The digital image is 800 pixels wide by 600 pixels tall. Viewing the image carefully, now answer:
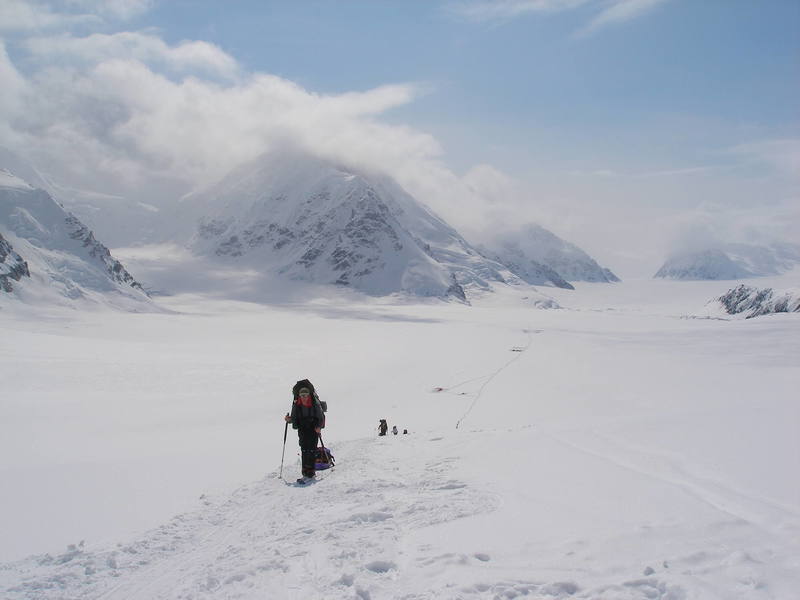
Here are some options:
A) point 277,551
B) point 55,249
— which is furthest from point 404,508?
point 55,249

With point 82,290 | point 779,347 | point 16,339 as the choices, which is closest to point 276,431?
point 16,339

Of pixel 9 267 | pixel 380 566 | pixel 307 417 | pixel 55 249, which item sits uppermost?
pixel 55 249

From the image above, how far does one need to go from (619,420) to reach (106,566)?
12234 mm

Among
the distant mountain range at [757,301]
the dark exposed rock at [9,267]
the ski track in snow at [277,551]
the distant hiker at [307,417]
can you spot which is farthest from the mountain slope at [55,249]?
the distant mountain range at [757,301]

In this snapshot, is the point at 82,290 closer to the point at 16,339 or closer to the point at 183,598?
the point at 16,339

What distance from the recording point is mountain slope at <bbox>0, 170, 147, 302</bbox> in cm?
13688

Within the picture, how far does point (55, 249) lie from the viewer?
15300 cm

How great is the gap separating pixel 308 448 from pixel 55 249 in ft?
558

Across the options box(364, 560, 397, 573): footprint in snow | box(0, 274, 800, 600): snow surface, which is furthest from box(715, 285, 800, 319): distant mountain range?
box(364, 560, 397, 573): footprint in snow

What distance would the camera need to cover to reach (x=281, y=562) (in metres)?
6.96

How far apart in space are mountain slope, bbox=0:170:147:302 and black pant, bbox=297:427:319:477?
457 ft

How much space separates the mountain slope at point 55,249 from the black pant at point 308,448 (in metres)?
139

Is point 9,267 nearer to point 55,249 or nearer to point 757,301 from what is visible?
point 55,249

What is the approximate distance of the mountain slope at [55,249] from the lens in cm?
13688
